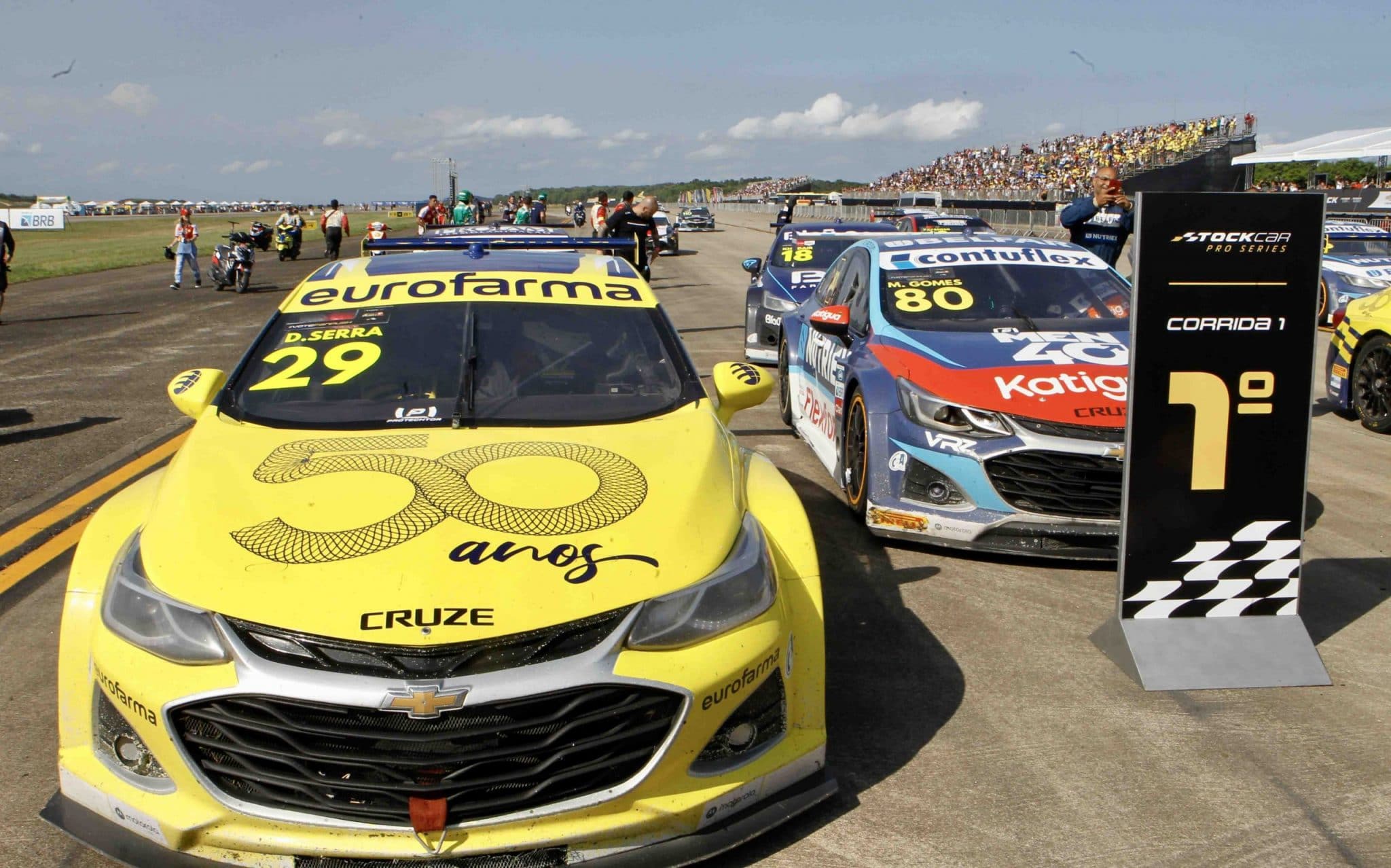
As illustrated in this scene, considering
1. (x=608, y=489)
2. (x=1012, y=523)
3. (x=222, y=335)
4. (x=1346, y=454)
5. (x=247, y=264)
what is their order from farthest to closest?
→ (x=247, y=264), (x=222, y=335), (x=1346, y=454), (x=1012, y=523), (x=608, y=489)

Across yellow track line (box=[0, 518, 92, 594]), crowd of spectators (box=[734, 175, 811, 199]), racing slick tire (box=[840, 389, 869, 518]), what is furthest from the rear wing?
crowd of spectators (box=[734, 175, 811, 199])

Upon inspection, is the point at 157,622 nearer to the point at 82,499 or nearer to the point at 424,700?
the point at 424,700

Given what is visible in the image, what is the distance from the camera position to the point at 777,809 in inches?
124

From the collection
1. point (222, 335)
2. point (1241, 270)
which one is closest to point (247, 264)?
point (222, 335)

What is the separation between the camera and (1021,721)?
13.5 ft

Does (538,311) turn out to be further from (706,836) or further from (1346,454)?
(1346,454)

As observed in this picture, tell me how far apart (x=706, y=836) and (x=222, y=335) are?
15373mm

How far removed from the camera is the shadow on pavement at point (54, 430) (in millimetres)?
9094

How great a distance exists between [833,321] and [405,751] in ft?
15.4

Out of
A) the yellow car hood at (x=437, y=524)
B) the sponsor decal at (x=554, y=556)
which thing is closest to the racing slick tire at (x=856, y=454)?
the yellow car hood at (x=437, y=524)

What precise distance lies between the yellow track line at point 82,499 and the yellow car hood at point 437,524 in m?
2.72

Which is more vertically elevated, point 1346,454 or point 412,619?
point 412,619

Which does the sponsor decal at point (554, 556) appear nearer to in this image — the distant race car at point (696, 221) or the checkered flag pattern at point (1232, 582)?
the checkered flag pattern at point (1232, 582)

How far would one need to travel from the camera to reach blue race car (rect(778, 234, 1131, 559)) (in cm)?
559
